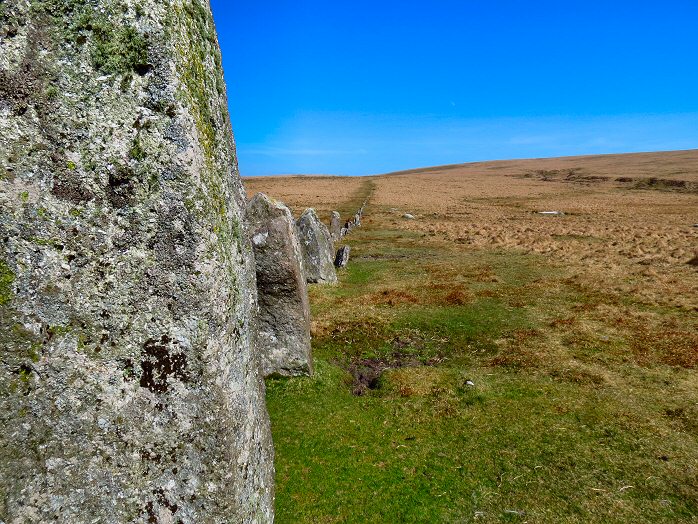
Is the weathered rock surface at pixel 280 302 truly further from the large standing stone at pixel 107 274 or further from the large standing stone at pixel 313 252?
the large standing stone at pixel 313 252

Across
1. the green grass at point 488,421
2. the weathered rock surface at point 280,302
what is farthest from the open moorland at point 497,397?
the weathered rock surface at point 280,302

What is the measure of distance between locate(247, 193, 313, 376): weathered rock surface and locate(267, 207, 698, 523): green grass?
1.68ft

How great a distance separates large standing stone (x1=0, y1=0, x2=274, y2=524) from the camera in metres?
3.59

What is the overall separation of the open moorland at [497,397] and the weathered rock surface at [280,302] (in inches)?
21.5

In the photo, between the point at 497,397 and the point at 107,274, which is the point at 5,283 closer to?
the point at 107,274

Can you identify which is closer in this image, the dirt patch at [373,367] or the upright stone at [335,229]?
the dirt patch at [373,367]

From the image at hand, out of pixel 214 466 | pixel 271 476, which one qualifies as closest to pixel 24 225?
pixel 214 466

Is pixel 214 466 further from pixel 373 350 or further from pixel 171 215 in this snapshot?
pixel 373 350

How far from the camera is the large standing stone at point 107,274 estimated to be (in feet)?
11.8

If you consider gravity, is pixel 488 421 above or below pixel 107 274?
below

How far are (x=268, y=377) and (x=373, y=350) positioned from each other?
10.7 feet

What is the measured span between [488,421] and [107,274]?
7.68 meters

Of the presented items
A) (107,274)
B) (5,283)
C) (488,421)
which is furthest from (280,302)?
(5,283)

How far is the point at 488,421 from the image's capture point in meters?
9.16
